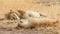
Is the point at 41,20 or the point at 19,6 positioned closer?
the point at 41,20

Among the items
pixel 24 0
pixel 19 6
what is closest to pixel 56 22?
pixel 19 6

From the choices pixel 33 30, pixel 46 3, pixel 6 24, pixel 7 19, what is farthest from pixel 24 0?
pixel 33 30

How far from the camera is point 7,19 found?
8.33m

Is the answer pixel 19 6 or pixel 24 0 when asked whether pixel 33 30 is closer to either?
pixel 19 6

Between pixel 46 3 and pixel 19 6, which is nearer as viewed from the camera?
pixel 19 6

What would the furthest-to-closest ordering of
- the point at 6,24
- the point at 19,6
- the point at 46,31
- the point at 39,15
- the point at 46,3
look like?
the point at 46,3 → the point at 19,6 → the point at 39,15 → the point at 6,24 → the point at 46,31

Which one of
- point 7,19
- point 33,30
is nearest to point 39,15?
point 7,19

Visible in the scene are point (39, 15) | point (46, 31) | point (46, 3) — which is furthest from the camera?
point (46, 3)

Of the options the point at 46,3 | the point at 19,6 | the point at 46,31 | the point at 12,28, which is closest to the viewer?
the point at 46,31

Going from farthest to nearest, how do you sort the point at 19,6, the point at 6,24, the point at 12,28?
the point at 19,6 → the point at 6,24 → the point at 12,28

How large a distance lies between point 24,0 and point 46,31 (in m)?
6.20

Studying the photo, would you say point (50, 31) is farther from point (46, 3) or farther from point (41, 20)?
point (46, 3)

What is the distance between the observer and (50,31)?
635cm

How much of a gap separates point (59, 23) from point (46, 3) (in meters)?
4.63
